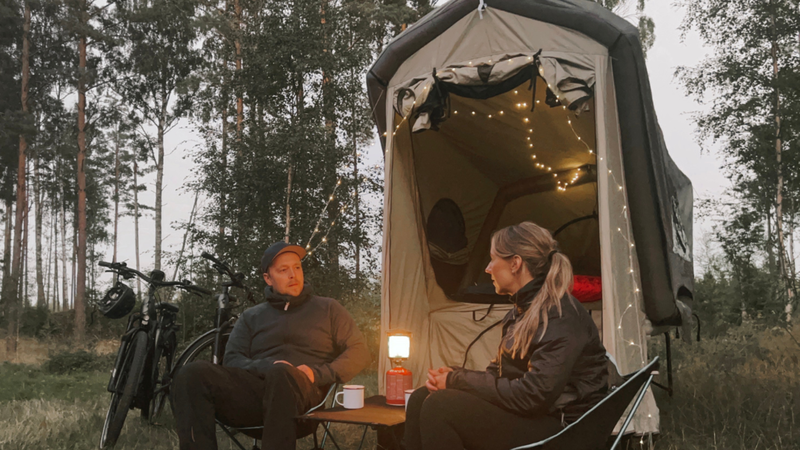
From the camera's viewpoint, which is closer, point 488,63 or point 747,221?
point 488,63

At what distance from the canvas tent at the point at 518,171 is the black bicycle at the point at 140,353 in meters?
1.33

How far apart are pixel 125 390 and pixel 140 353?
21 cm

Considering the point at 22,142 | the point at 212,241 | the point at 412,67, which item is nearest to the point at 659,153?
the point at 412,67

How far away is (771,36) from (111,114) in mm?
14240

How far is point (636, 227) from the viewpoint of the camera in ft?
9.61

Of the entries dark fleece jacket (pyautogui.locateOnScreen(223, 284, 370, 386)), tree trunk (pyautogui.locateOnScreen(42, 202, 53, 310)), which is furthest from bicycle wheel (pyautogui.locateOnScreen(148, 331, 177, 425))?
tree trunk (pyautogui.locateOnScreen(42, 202, 53, 310))

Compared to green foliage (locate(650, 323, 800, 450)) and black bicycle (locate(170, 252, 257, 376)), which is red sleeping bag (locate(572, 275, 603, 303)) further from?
black bicycle (locate(170, 252, 257, 376))

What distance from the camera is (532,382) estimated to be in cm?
157

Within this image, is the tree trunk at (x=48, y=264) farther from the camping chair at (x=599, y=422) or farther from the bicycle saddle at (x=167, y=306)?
the camping chair at (x=599, y=422)

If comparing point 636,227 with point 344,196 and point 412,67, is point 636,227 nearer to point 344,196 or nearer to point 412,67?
point 412,67

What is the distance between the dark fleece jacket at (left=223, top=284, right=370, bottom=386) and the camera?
2.68 metres

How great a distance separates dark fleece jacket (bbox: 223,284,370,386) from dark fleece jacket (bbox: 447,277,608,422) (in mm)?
1034

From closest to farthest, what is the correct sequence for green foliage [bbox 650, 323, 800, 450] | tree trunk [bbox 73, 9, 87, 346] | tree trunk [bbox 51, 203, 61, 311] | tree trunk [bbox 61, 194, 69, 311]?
green foliage [bbox 650, 323, 800, 450]
tree trunk [bbox 73, 9, 87, 346]
tree trunk [bbox 61, 194, 69, 311]
tree trunk [bbox 51, 203, 61, 311]

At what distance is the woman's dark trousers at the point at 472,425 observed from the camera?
5.32ft
